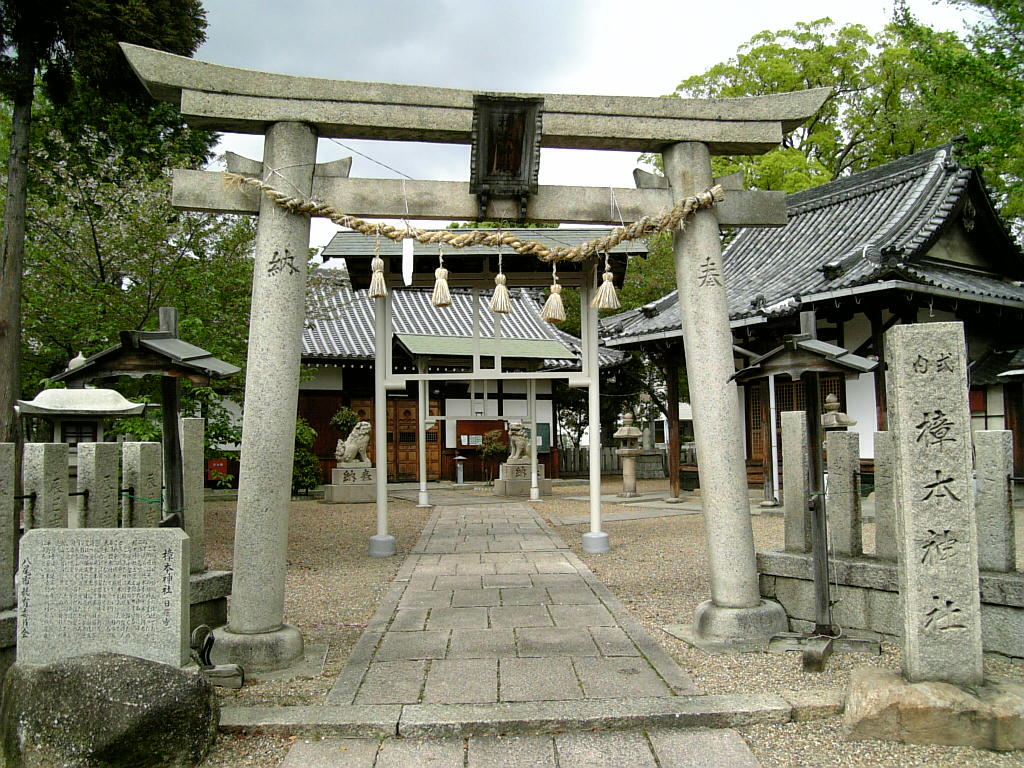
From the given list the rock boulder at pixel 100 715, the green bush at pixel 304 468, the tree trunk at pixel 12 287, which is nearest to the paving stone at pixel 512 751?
the rock boulder at pixel 100 715

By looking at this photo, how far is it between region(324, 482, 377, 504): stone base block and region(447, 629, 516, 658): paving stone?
10.9 metres

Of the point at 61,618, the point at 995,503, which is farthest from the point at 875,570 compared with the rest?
the point at 61,618

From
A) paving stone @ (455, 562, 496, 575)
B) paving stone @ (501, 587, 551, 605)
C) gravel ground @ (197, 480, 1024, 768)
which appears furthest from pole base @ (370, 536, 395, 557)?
paving stone @ (501, 587, 551, 605)

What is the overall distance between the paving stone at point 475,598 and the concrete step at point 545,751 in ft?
8.84

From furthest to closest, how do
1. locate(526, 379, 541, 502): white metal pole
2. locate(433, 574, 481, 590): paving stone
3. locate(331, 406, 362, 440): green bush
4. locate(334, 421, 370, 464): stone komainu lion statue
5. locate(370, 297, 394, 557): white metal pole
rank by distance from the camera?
locate(331, 406, 362, 440): green bush, locate(334, 421, 370, 464): stone komainu lion statue, locate(526, 379, 541, 502): white metal pole, locate(370, 297, 394, 557): white metal pole, locate(433, 574, 481, 590): paving stone

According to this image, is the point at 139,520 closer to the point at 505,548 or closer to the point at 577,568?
the point at 577,568

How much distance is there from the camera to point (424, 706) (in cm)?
383

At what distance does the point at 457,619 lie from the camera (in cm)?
575

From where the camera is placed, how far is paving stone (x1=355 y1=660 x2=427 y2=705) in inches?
156

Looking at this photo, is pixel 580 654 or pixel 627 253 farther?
pixel 627 253

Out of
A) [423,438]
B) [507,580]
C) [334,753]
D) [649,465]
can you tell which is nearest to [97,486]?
[334,753]

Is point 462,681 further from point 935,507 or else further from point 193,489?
point 935,507

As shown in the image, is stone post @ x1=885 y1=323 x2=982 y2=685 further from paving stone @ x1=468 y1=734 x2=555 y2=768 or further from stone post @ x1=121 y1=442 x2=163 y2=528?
stone post @ x1=121 y1=442 x2=163 y2=528

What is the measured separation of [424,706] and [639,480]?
18.3 meters
